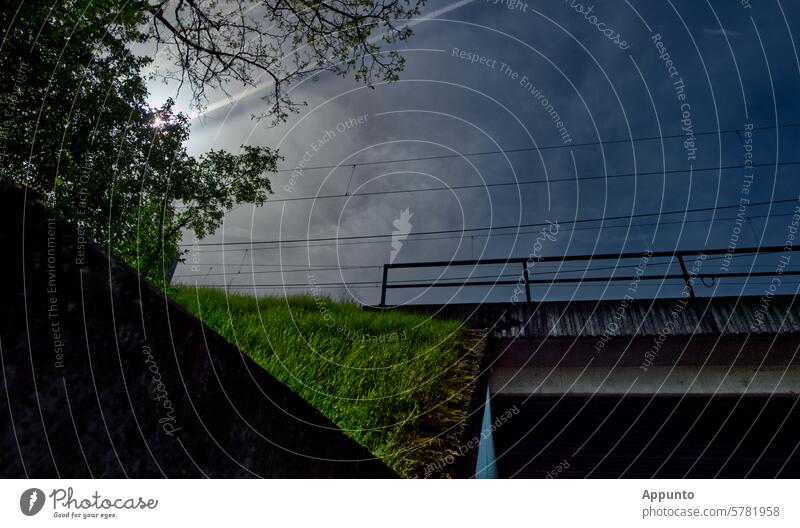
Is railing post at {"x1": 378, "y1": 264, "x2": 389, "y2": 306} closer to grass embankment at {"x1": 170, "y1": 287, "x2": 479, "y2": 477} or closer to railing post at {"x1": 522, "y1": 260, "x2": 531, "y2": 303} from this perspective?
grass embankment at {"x1": 170, "y1": 287, "x2": 479, "y2": 477}

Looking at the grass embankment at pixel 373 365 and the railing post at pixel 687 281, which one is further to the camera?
the railing post at pixel 687 281

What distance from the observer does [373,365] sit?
4.63 meters

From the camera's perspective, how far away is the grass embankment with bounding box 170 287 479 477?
348cm

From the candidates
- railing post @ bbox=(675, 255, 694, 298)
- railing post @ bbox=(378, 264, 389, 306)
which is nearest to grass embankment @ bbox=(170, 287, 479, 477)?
railing post @ bbox=(378, 264, 389, 306)

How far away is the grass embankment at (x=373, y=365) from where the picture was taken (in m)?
3.48

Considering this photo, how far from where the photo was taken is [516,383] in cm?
650

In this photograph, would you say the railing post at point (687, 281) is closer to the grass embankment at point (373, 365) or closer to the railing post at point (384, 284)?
the grass embankment at point (373, 365)

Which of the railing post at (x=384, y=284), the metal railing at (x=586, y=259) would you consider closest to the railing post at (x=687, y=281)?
the metal railing at (x=586, y=259)

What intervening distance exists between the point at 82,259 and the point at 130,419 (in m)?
0.40

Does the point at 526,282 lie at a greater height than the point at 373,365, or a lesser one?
greater

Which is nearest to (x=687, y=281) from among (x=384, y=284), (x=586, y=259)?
(x=586, y=259)

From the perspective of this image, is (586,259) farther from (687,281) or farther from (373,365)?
(373,365)
